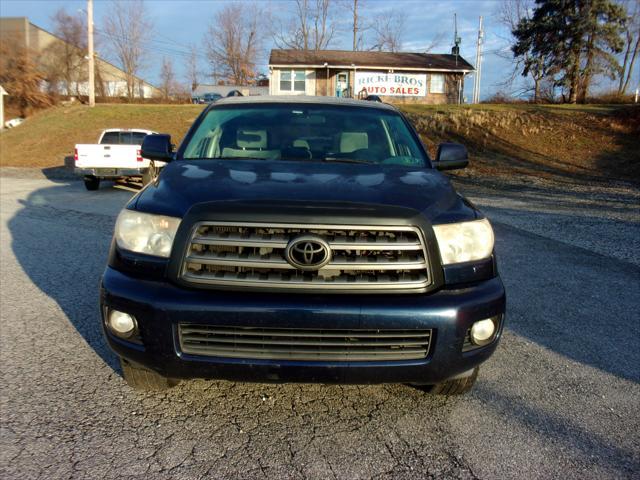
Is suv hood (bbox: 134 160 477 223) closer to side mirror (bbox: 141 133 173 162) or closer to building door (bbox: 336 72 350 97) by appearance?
side mirror (bbox: 141 133 173 162)

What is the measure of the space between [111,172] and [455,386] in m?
12.3

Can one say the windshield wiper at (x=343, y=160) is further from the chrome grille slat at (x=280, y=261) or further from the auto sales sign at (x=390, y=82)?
the auto sales sign at (x=390, y=82)

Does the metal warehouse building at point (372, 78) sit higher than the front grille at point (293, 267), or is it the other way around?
the metal warehouse building at point (372, 78)

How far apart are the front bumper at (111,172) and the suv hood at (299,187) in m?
10.8

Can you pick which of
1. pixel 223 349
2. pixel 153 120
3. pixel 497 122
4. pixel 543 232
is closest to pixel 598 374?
pixel 223 349

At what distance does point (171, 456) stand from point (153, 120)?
1071 inches

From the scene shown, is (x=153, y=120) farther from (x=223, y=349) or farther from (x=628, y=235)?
(x=223, y=349)

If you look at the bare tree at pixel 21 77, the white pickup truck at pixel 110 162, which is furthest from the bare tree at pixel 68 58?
the white pickup truck at pixel 110 162

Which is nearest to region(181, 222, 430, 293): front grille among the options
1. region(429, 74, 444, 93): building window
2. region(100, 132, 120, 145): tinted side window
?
region(100, 132, 120, 145): tinted side window

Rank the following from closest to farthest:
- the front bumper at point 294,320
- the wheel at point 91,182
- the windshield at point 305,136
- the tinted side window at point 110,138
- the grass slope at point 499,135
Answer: the front bumper at point 294,320 → the windshield at point 305,136 → the wheel at point 91,182 → the tinted side window at point 110,138 → the grass slope at point 499,135

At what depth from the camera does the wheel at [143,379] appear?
9.67 ft

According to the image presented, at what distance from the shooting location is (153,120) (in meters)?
27.5

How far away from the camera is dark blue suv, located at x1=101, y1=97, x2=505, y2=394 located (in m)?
2.51

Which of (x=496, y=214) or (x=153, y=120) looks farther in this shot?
(x=153, y=120)
